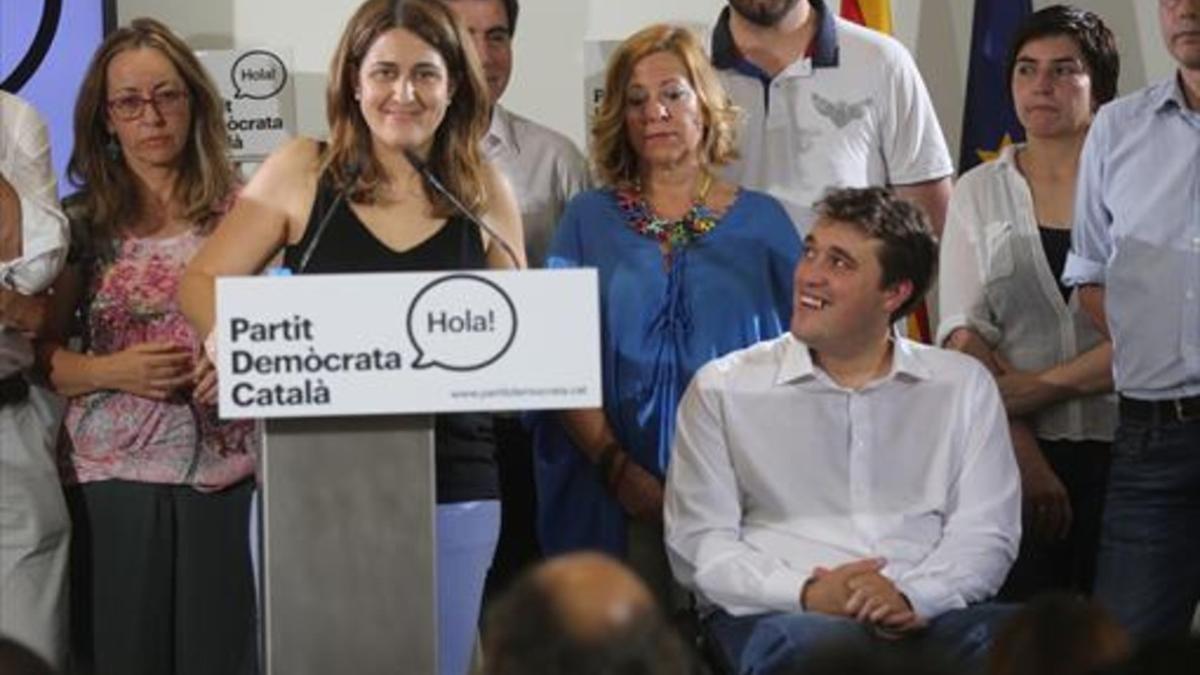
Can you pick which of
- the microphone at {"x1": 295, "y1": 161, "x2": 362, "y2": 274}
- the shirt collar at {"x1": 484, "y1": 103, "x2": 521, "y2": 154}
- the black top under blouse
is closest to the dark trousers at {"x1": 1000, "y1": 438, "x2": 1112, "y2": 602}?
the black top under blouse

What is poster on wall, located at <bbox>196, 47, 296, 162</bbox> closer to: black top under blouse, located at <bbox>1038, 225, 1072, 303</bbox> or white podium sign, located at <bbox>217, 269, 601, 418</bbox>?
black top under blouse, located at <bbox>1038, 225, 1072, 303</bbox>

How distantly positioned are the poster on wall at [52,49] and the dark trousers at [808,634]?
7.43 feet

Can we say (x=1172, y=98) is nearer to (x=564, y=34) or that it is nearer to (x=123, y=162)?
(x=564, y=34)

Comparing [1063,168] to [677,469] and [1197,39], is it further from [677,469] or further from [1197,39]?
[677,469]

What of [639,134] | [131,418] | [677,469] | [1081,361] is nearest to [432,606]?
[677,469]

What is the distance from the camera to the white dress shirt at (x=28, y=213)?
3.89 metres

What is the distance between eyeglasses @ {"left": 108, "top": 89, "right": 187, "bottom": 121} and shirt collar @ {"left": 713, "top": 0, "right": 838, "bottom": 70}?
114cm

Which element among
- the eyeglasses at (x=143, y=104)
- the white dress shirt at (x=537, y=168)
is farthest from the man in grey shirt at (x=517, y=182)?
the eyeglasses at (x=143, y=104)

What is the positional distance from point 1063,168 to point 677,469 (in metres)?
1.16

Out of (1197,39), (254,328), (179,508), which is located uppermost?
(1197,39)

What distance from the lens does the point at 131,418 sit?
404 centimetres

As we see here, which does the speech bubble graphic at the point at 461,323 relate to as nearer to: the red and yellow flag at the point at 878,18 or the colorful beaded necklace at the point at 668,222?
the colorful beaded necklace at the point at 668,222

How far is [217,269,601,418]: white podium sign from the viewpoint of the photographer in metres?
3.00

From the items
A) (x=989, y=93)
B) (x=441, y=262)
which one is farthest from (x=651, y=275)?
(x=989, y=93)
